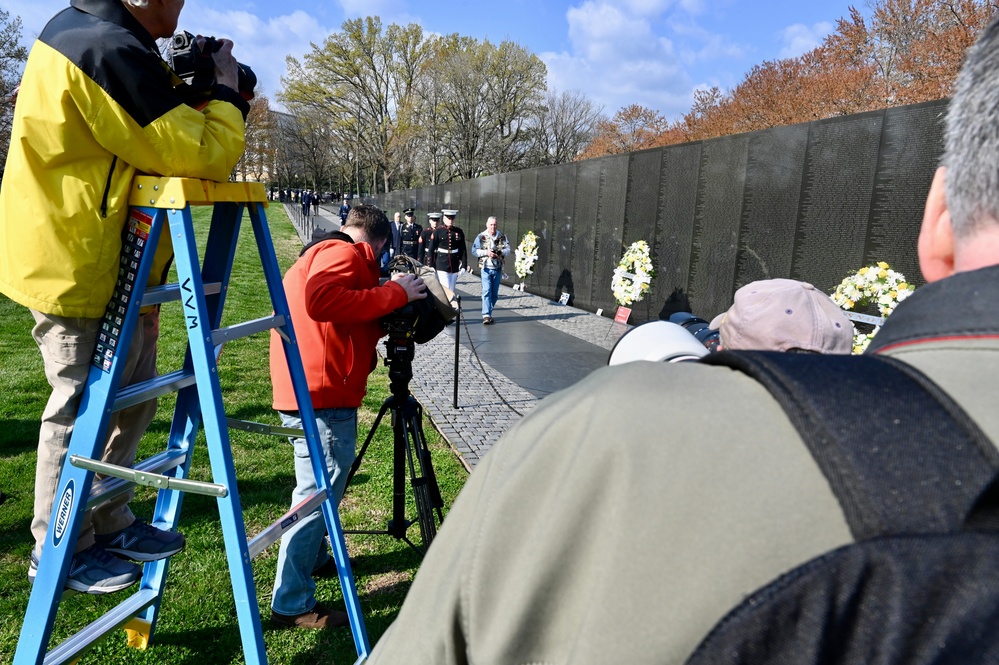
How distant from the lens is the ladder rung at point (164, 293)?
2.26 m

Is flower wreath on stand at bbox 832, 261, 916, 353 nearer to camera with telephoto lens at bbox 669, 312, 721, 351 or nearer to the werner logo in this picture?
camera with telephoto lens at bbox 669, 312, 721, 351

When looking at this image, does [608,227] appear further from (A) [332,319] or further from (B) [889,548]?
(B) [889,548]

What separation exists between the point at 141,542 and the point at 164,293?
2.97 feet

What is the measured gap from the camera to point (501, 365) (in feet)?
29.9

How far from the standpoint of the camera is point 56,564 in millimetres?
2094

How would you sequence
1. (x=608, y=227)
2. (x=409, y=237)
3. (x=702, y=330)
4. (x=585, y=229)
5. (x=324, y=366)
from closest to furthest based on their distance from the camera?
(x=702, y=330), (x=324, y=366), (x=608, y=227), (x=585, y=229), (x=409, y=237)

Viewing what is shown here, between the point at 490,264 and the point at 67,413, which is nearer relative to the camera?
the point at 67,413

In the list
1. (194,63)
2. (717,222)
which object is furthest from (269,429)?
(717,222)

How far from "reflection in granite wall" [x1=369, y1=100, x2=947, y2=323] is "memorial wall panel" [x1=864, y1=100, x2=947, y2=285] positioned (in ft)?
A: 0.04

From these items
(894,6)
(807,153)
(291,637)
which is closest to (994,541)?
(291,637)

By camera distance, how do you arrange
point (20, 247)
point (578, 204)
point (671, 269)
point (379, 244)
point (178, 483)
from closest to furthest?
point (20, 247), point (178, 483), point (379, 244), point (671, 269), point (578, 204)

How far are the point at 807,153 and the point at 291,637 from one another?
763 centimetres

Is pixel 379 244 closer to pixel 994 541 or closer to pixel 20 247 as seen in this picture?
pixel 20 247

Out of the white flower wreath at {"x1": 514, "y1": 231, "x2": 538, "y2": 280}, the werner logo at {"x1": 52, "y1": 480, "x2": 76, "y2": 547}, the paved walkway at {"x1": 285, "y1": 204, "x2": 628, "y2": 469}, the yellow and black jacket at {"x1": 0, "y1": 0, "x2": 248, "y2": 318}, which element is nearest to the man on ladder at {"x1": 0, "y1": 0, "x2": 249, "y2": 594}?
the yellow and black jacket at {"x1": 0, "y1": 0, "x2": 248, "y2": 318}
